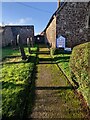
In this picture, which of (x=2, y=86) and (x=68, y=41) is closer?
(x=2, y=86)

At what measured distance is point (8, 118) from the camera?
505 cm

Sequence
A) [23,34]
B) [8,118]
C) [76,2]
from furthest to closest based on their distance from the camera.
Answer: [23,34]
[76,2]
[8,118]

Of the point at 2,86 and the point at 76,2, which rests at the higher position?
the point at 76,2

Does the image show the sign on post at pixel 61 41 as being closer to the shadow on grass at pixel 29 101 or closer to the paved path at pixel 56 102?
the paved path at pixel 56 102

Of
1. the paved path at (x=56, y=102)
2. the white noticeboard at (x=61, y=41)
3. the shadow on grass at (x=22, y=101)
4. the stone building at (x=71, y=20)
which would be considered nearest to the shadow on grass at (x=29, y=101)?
the shadow on grass at (x=22, y=101)

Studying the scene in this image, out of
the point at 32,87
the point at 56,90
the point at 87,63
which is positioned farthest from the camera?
the point at 32,87

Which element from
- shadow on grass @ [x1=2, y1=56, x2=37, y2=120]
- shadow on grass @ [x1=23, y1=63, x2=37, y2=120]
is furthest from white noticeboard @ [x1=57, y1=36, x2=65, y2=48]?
shadow on grass @ [x1=23, y1=63, x2=37, y2=120]

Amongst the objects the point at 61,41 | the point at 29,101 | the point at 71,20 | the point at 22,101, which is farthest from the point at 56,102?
the point at 71,20

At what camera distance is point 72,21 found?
21.4m

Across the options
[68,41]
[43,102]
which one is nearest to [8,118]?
[43,102]

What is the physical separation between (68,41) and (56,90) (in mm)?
14434

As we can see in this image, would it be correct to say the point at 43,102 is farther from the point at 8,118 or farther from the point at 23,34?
the point at 23,34

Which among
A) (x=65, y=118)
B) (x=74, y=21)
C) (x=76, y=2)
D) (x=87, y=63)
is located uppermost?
(x=76, y=2)

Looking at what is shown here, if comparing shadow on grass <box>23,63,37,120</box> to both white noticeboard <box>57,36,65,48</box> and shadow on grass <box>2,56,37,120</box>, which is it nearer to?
shadow on grass <box>2,56,37,120</box>
